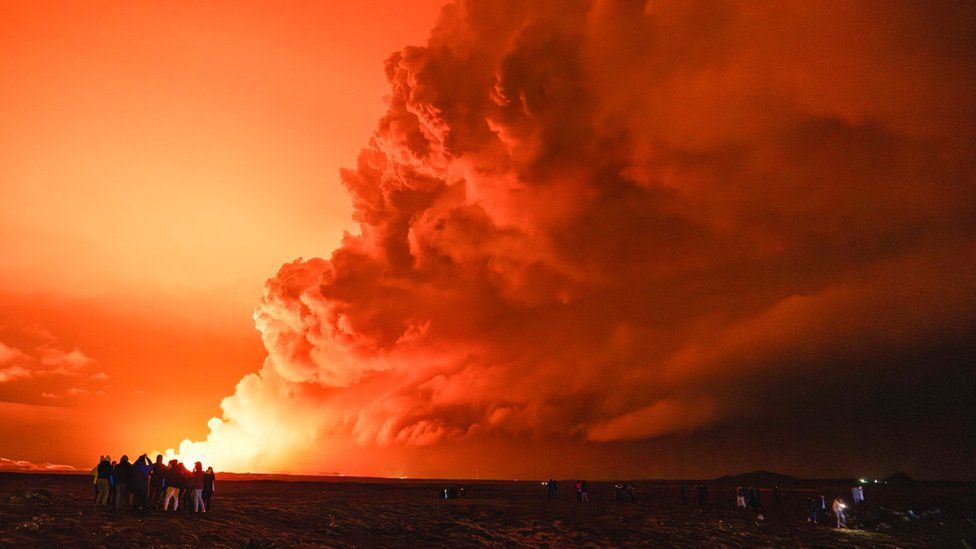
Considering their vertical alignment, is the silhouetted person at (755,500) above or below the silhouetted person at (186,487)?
below

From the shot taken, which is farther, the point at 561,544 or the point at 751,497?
the point at 751,497

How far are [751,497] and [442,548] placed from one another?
108 ft

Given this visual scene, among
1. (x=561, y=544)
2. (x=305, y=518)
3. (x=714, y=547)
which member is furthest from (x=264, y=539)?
(x=714, y=547)

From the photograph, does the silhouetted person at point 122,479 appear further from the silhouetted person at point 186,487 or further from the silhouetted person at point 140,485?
the silhouetted person at point 186,487

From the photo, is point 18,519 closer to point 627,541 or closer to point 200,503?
point 200,503

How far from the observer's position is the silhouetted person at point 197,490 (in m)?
26.3

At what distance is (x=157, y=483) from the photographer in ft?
85.8

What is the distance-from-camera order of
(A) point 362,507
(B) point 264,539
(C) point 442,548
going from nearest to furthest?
(B) point 264,539 → (C) point 442,548 → (A) point 362,507

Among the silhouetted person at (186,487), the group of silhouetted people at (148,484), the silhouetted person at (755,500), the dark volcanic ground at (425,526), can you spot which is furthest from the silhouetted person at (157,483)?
the silhouetted person at (755,500)

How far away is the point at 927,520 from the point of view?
147ft

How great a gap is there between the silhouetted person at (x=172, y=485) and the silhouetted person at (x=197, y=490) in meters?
0.68

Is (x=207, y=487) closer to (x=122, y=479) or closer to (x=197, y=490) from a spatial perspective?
(x=197, y=490)

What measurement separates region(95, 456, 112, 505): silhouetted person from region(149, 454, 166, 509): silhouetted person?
1668 millimetres

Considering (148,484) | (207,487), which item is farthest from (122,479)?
(207,487)
